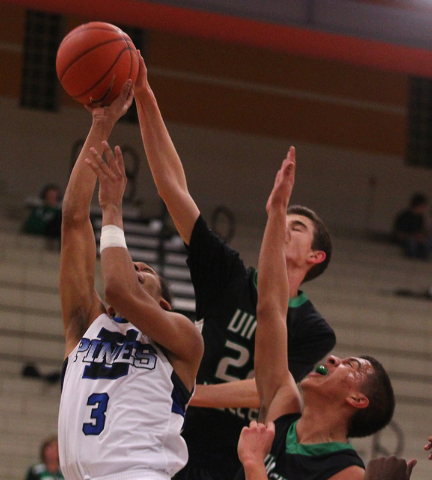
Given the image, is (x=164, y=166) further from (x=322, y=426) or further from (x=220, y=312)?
(x=322, y=426)

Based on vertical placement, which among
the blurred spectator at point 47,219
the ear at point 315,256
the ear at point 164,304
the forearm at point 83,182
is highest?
the forearm at point 83,182

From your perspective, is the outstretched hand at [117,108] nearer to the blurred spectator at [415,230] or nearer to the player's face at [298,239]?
the player's face at [298,239]

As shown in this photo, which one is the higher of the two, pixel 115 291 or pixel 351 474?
pixel 115 291

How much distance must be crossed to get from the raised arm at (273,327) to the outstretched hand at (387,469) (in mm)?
657

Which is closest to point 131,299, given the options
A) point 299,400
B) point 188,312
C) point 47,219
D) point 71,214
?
point 71,214

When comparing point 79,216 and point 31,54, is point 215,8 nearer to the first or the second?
point 31,54

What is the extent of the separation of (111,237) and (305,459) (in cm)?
108

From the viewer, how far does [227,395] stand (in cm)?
357

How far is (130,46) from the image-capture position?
12.4 feet

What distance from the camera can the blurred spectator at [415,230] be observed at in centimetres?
1484

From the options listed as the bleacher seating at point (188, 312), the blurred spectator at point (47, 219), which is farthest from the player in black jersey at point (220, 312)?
the blurred spectator at point (47, 219)

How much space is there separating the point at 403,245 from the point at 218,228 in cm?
339

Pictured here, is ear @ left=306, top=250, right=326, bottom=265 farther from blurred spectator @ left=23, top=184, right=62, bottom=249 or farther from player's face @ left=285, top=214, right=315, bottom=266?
blurred spectator @ left=23, top=184, right=62, bottom=249

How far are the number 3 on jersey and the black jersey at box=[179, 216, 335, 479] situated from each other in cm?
94
